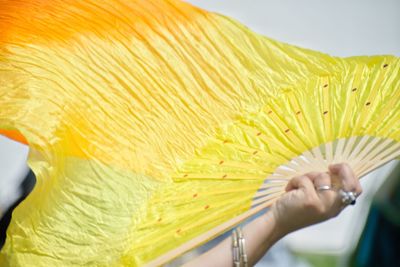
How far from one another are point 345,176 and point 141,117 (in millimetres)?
370

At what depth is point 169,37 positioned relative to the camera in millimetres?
1156

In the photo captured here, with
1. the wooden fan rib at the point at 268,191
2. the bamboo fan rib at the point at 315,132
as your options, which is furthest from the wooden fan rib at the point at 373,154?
the wooden fan rib at the point at 268,191

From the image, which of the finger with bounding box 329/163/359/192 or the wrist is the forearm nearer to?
the wrist

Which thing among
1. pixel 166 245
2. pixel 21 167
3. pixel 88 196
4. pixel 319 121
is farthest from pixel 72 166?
pixel 21 167

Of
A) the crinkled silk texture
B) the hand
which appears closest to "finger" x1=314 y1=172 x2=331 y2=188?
the hand

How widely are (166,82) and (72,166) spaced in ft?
0.74

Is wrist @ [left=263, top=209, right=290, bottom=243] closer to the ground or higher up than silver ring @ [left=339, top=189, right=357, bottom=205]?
closer to the ground

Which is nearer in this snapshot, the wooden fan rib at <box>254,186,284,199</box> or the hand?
the hand

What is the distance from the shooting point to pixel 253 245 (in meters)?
0.90

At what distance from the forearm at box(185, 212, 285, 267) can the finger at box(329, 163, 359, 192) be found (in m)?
0.11

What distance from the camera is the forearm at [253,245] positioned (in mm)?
902

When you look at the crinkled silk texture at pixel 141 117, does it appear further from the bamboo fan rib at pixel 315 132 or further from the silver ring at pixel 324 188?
the silver ring at pixel 324 188

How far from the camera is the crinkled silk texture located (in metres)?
0.99

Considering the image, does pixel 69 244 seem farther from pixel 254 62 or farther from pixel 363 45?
pixel 363 45
